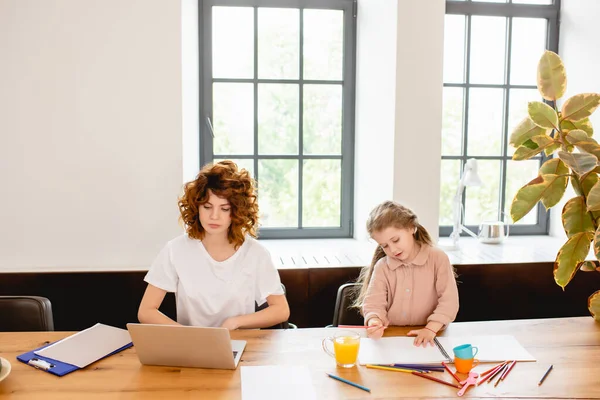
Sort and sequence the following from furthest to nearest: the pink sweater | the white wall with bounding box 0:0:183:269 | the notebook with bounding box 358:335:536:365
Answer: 1. the white wall with bounding box 0:0:183:269
2. the pink sweater
3. the notebook with bounding box 358:335:536:365

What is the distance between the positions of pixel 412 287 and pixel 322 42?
157 cm

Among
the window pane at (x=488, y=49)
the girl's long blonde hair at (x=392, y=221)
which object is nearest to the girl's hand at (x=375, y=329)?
the girl's long blonde hair at (x=392, y=221)

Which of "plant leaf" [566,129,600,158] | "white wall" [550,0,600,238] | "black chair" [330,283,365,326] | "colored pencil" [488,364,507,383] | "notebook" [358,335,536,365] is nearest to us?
"colored pencil" [488,364,507,383]

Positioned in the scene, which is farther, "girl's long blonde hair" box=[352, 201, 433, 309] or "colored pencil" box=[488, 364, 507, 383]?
"girl's long blonde hair" box=[352, 201, 433, 309]

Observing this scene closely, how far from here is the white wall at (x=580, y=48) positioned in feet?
9.23

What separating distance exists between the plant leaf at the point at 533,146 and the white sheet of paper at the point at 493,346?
61 cm

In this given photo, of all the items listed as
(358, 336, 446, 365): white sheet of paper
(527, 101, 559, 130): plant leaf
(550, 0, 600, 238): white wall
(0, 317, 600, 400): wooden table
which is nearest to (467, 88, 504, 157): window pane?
(550, 0, 600, 238): white wall

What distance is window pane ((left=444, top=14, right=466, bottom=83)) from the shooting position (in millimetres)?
3002

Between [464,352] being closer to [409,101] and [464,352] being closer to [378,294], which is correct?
[378,294]

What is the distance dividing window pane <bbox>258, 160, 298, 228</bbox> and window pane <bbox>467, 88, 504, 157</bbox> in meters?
1.02

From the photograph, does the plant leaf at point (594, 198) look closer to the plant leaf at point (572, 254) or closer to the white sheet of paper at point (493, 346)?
the plant leaf at point (572, 254)

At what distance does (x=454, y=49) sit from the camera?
9.93 feet

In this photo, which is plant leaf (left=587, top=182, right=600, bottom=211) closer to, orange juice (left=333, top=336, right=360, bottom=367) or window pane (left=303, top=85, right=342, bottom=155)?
orange juice (left=333, top=336, right=360, bottom=367)

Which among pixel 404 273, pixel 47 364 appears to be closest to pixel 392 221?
pixel 404 273
